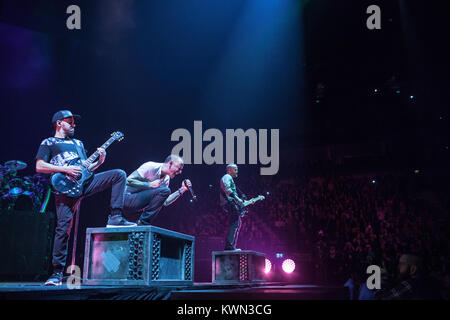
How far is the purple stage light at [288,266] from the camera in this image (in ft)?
26.6

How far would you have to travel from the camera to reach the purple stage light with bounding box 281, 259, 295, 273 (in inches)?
319

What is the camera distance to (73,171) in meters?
3.15

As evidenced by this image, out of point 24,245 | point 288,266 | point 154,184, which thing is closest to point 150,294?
point 154,184

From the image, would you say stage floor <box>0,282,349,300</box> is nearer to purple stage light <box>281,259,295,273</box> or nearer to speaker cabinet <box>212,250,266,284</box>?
speaker cabinet <box>212,250,266,284</box>

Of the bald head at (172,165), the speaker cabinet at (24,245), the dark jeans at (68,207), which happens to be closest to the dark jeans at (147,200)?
the bald head at (172,165)

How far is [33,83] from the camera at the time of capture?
5789mm

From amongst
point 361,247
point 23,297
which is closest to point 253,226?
point 361,247

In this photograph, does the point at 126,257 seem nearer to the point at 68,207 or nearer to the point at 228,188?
the point at 68,207

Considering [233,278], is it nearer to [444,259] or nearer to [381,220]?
[444,259]

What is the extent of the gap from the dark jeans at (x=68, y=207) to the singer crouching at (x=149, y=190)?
38 centimetres

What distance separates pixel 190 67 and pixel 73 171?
467 centimetres

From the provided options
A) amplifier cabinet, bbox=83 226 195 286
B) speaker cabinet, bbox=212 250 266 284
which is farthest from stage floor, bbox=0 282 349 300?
speaker cabinet, bbox=212 250 266 284

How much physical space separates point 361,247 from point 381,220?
1.21 metres

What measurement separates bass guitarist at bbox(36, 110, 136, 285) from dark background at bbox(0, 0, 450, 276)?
278 cm
